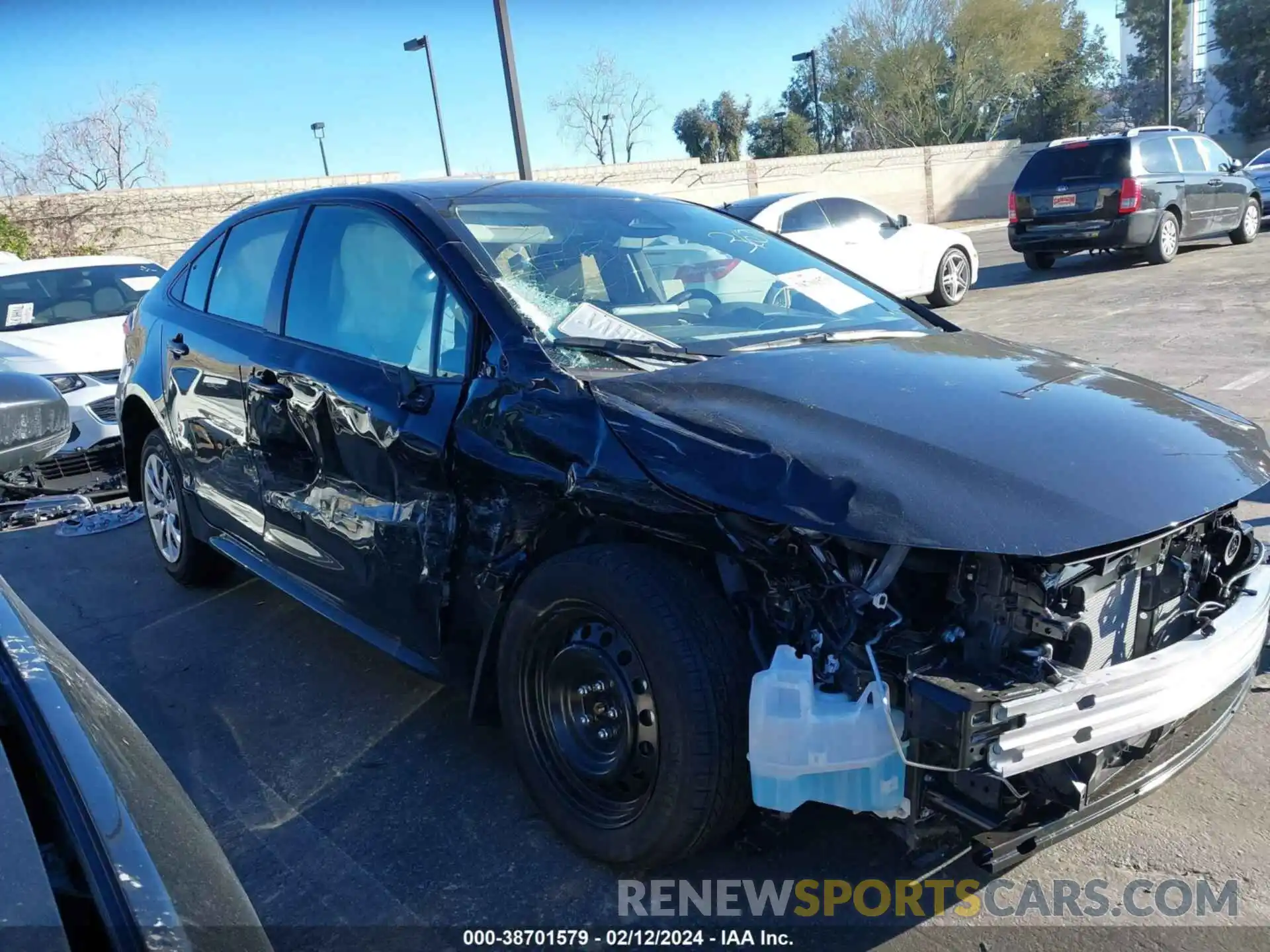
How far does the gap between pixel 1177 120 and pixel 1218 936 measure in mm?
64591

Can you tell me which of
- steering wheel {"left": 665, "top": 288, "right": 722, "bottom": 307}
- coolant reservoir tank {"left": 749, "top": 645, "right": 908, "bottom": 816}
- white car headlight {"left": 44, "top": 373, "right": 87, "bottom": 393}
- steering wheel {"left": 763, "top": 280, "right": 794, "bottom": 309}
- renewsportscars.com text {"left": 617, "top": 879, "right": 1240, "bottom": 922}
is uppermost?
steering wheel {"left": 665, "top": 288, "right": 722, "bottom": 307}

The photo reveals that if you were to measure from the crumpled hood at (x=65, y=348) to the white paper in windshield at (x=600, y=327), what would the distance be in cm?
534

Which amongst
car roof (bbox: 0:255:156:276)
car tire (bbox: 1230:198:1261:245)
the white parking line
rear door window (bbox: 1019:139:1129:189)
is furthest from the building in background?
car roof (bbox: 0:255:156:276)

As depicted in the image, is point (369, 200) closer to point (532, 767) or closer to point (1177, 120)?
point (532, 767)

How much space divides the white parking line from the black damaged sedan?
15.0ft

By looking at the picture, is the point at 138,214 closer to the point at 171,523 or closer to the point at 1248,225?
the point at 171,523

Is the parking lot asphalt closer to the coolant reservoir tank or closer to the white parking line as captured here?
the coolant reservoir tank

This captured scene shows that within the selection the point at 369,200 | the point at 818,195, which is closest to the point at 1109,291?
the point at 818,195

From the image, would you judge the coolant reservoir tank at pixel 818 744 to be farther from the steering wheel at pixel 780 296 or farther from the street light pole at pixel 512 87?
the street light pole at pixel 512 87

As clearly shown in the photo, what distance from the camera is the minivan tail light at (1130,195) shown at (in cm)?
1345

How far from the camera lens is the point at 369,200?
338cm

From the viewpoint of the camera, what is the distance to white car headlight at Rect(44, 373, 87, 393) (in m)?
6.89

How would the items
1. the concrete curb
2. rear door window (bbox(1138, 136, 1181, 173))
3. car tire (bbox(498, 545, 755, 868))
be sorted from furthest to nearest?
the concrete curb, rear door window (bbox(1138, 136, 1181, 173)), car tire (bbox(498, 545, 755, 868))

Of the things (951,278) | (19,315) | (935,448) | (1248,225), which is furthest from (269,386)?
(1248,225)
